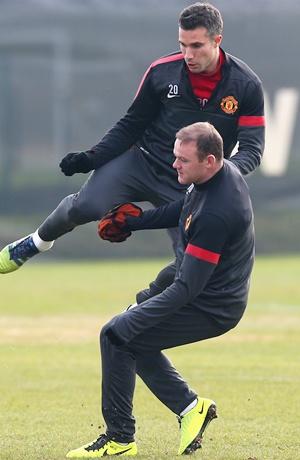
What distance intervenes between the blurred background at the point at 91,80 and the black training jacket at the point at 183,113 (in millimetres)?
11573

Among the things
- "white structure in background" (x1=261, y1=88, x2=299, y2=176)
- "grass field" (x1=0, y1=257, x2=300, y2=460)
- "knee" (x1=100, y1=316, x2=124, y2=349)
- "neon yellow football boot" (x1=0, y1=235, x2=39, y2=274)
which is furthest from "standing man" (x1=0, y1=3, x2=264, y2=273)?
"white structure in background" (x1=261, y1=88, x2=299, y2=176)

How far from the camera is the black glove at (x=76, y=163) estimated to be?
708cm

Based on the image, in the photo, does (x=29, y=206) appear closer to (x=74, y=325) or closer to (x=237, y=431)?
(x=74, y=325)

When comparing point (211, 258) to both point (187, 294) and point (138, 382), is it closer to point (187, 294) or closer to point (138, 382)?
point (187, 294)

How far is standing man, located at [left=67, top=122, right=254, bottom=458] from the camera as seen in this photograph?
5.90 meters

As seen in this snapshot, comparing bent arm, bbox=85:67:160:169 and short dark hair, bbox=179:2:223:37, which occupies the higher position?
short dark hair, bbox=179:2:223:37

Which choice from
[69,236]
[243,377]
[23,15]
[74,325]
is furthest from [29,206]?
[243,377]

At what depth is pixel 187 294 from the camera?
19.4ft

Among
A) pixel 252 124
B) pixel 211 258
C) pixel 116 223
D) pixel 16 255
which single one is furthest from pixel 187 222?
pixel 16 255

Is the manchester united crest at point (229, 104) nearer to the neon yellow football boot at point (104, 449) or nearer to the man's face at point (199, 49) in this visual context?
the man's face at point (199, 49)

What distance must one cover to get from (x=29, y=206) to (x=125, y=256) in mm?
1844

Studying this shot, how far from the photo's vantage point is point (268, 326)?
1314 cm

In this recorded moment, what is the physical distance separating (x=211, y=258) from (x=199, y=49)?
140 centimetres

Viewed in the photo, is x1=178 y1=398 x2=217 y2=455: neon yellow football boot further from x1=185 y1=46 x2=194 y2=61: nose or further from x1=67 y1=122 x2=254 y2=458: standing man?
x1=185 y1=46 x2=194 y2=61: nose
